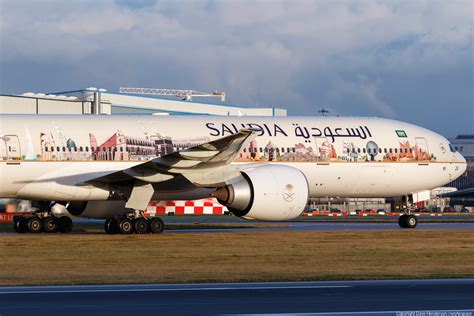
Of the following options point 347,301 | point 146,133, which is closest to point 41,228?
point 146,133

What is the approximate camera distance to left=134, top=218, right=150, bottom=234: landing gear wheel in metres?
30.5

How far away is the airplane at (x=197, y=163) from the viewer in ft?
98.9

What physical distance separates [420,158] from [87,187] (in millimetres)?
13064

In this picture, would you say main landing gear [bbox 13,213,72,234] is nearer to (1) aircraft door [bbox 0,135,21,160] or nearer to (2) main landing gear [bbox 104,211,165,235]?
(2) main landing gear [bbox 104,211,165,235]

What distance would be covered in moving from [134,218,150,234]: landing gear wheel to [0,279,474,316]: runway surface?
1347 centimetres

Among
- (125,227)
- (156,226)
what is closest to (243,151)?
(156,226)

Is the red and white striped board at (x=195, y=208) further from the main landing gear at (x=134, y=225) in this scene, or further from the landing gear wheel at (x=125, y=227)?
the landing gear wheel at (x=125, y=227)

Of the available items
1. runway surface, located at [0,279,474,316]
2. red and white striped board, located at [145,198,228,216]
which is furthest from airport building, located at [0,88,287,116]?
runway surface, located at [0,279,474,316]

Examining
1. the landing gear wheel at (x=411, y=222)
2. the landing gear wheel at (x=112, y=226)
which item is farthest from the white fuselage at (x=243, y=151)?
the landing gear wheel at (x=411, y=222)

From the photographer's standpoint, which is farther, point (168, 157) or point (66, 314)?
point (168, 157)

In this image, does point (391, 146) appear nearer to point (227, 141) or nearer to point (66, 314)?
point (227, 141)

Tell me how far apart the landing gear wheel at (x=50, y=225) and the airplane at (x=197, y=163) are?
5 cm

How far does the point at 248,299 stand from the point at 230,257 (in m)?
8.38

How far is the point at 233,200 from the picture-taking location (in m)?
29.9
